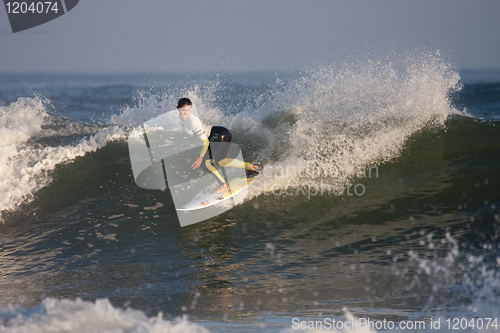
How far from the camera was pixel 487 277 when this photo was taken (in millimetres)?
3369

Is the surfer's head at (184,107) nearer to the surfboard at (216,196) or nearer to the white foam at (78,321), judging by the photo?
the surfboard at (216,196)

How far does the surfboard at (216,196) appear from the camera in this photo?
5.39 meters

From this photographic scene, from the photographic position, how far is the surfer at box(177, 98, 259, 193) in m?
5.02

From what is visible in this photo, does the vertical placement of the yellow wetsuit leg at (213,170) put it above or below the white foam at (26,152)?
below

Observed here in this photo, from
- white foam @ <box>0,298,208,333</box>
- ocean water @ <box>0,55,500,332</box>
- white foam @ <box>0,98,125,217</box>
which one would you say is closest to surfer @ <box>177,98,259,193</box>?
ocean water @ <box>0,55,500,332</box>

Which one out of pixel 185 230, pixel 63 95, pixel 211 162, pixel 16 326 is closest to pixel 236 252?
pixel 185 230

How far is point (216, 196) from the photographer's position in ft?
18.3

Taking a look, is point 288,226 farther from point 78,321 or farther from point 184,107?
point 78,321

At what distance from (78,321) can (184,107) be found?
3.33 metres

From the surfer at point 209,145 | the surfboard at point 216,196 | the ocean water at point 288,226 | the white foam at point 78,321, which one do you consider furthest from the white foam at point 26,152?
the white foam at point 78,321

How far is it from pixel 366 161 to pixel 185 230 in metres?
4.01

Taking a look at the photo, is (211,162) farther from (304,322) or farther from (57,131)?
(57,131)

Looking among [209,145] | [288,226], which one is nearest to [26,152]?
[209,145]

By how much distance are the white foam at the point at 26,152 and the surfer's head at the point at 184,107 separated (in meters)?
3.63
